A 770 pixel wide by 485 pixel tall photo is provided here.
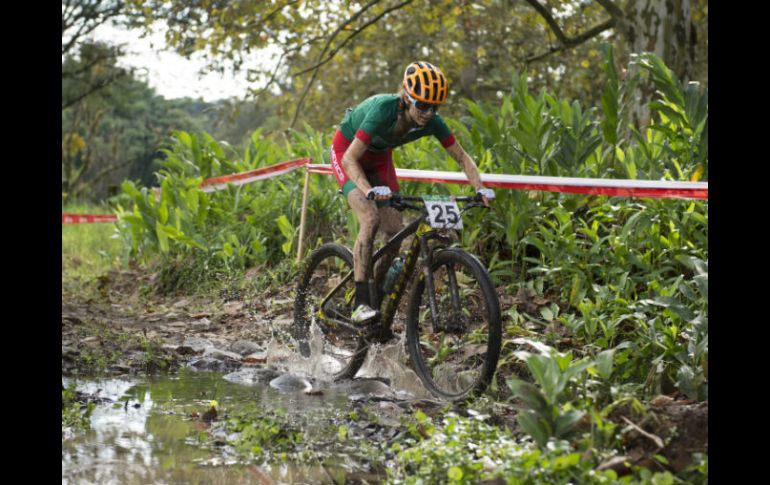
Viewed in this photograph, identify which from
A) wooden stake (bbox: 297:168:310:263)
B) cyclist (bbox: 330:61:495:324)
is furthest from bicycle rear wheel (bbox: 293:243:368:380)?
wooden stake (bbox: 297:168:310:263)

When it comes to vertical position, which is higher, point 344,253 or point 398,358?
point 344,253

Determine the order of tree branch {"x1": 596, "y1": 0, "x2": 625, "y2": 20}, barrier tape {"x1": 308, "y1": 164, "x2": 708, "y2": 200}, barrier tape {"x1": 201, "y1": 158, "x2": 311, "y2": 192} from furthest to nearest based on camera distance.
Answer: tree branch {"x1": 596, "y1": 0, "x2": 625, "y2": 20}
barrier tape {"x1": 201, "y1": 158, "x2": 311, "y2": 192}
barrier tape {"x1": 308, "y1": 164, "x2": 708, "y2": 200}

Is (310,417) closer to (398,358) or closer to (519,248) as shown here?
(398,358)

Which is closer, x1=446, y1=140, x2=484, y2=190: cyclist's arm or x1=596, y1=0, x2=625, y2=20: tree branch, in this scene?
x1=446, y1=140, x2=484, y2=190: cyclist's arm

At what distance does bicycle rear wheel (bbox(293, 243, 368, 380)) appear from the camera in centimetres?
696

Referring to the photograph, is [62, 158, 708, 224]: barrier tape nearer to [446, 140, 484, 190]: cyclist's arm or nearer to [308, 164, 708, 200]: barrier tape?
[308, 164, 708, 200]: barrier tape

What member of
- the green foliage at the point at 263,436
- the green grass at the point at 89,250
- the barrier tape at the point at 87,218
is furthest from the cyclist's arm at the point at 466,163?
the barrier tape at the point at 87,218

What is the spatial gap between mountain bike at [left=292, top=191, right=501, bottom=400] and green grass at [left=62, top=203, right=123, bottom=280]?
21.7 feet

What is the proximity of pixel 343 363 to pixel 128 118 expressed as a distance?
44.9 metres

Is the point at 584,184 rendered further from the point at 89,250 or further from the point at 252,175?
the point at 89,250

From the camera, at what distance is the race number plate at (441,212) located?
600cm

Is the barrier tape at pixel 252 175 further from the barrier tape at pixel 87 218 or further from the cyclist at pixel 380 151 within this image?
the barrier tape at pixel 87 218
